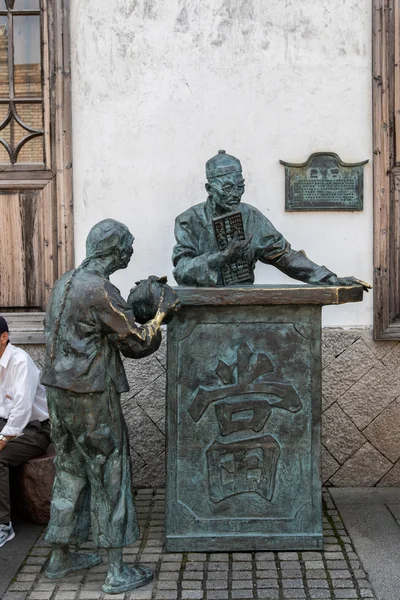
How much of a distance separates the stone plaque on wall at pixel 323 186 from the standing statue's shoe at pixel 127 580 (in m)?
2.78

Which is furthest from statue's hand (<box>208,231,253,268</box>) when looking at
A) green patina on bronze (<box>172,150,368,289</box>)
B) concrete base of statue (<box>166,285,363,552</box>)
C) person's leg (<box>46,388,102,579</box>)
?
person's leg (<box>46,388,102,579</box>)

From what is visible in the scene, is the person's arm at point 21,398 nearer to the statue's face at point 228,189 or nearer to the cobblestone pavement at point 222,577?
the cobblestone pavement at point 222,577

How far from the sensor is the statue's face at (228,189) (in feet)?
16.1

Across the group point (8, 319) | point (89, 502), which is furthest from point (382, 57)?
point (89, 502)

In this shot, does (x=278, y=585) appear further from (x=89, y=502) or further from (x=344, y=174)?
(x=344, y=174)

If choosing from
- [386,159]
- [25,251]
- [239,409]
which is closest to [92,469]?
[239,409]

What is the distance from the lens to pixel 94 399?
431 centimetres

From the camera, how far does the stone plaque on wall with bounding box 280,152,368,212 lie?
19.8 feet

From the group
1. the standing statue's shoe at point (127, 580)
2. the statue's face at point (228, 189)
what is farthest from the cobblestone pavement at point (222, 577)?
the statue's face at point (228, 189)

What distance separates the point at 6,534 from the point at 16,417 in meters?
0.71

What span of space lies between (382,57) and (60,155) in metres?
2.40

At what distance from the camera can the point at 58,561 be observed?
4.56m

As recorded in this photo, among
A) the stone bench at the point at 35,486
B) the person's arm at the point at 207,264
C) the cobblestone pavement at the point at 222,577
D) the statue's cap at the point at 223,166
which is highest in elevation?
the statue's cap at the point at 223,166

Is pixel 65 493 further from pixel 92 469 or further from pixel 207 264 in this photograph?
pixel 207 264
